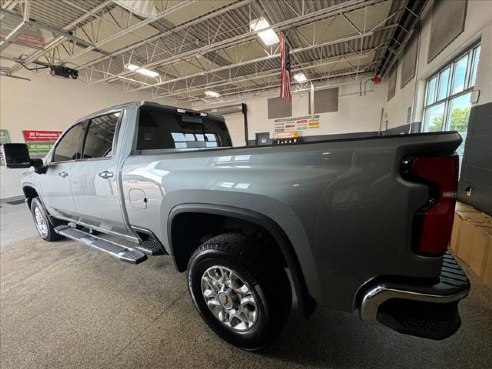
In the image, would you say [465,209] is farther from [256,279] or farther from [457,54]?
[256,279]

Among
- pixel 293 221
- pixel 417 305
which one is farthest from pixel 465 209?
pixel 293 221

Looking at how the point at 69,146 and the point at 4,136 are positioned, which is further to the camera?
the point at 4,136

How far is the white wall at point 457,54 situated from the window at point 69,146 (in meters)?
5.12

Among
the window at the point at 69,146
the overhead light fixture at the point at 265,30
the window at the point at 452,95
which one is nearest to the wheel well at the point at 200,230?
the window at the point at 69,146

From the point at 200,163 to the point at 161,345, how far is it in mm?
1332

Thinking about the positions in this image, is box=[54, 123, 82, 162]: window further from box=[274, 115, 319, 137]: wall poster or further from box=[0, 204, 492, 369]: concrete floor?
box=[274, 115, 319, 137]: wall poster

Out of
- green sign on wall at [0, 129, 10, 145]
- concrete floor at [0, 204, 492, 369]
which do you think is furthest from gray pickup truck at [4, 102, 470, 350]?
green sign on wall at [0, 129, 10, 145]

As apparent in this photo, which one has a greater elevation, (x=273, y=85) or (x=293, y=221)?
(x=273, y=85)

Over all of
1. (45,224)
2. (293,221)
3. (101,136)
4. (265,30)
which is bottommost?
(45,224)

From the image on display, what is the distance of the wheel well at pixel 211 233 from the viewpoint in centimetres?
126

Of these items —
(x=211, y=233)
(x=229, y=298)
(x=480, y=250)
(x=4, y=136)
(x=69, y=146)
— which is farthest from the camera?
(x=4, y=136)

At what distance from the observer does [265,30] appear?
5.53 m

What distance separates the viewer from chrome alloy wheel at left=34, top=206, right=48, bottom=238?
11.5 ft

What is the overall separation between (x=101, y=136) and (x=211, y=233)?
1643mm
